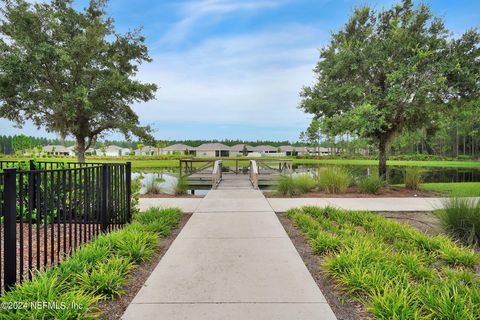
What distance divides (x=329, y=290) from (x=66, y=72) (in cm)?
1474

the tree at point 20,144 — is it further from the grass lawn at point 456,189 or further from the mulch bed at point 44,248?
the grass lawn at point 456,189

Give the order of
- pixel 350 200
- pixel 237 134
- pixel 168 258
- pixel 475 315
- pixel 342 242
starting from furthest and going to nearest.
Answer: pixel 237 134
pixel 350 200
pixel 342 242
pixel 168 258
pixel 475 315

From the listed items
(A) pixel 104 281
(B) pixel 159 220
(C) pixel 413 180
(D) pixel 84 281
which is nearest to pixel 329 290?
(A) pixel 104 281

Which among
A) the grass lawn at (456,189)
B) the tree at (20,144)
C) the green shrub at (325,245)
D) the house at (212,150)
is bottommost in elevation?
the grass lawn at (456,189)

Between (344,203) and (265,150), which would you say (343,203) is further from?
(265,150)

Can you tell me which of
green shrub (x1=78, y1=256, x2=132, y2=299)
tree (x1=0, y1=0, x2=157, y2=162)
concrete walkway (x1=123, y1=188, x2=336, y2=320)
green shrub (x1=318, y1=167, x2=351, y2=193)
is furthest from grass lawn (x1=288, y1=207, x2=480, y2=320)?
tree (x1=0, y1=0, x2=157, y2=162)

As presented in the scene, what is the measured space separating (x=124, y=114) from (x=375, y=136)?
12.2 m

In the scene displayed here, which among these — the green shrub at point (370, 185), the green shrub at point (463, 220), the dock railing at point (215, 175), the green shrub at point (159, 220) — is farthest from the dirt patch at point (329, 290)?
the dock railing at point (215, 175)

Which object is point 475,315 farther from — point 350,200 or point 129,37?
point 129,37

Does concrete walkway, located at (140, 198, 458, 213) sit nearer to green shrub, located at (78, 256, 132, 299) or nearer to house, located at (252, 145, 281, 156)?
green shrub, located at (78, 256, 132, 299)

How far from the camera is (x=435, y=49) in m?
10.2

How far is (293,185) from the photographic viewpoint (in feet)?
33.6

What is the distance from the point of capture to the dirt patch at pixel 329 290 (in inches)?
105

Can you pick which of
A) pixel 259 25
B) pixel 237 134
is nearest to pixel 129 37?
pixel 259 25
